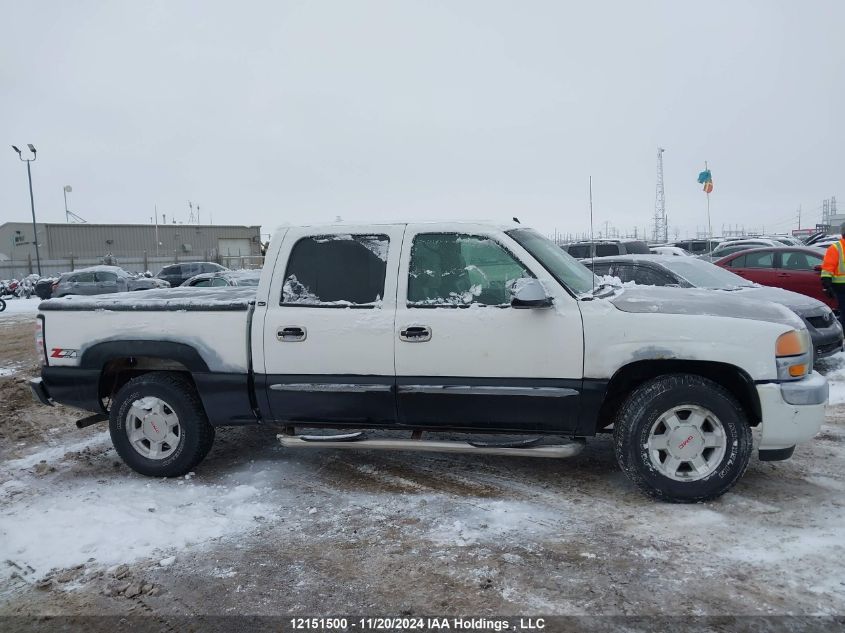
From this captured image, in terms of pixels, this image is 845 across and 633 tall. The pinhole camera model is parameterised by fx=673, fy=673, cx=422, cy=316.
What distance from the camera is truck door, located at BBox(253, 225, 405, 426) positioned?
468 cm

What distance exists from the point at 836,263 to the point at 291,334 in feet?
26.2

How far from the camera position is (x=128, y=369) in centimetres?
539

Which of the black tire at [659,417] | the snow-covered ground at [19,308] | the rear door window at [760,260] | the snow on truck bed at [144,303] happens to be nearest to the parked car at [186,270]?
the snow-covered ground at [19,308]

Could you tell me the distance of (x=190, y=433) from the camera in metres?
5.12

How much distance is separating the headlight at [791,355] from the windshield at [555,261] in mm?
1267

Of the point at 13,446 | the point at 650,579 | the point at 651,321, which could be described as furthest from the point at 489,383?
the point at 13,446

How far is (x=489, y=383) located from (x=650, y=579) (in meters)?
1.57

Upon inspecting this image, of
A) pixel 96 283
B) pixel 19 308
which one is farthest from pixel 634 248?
pixel 19 308

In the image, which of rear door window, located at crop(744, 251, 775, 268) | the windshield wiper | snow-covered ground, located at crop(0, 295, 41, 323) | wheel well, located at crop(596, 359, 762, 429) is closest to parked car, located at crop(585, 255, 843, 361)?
the windshield wiper

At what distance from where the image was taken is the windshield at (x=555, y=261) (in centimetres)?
463

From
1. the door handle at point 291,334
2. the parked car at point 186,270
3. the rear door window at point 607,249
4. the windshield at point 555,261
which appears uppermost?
the parked car at point 186,270

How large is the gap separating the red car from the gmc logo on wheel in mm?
Answer: 11000

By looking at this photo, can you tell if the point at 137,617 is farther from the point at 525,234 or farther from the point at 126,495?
the point at 525,234

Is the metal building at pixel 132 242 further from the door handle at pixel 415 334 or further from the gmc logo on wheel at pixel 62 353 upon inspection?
the door handle at pixel 415 334
